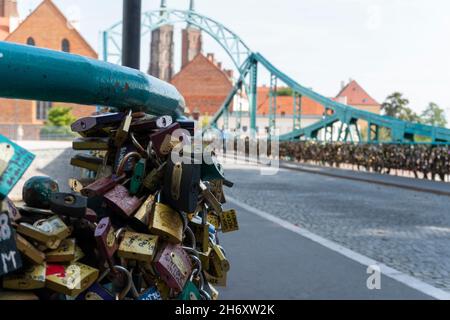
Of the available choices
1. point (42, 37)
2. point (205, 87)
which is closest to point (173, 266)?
point (42, 37)

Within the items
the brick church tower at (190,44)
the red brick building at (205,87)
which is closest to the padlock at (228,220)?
the red brick building at (205,87)

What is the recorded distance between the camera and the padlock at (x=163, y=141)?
1.65 metres

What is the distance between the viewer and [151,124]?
5.67ft

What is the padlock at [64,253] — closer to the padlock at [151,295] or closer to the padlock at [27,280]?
the padlock at [27,280]

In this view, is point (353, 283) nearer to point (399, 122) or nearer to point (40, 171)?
point (40, 171)

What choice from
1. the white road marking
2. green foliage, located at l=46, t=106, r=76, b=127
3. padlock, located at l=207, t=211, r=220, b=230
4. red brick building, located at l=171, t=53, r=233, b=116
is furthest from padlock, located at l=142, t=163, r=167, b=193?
red brick building, located at l=171, t=53, r=233, b=116

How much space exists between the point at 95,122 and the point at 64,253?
439mm

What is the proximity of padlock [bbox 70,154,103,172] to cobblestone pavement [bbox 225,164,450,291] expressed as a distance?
4085mm

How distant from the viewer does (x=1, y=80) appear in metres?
1.30

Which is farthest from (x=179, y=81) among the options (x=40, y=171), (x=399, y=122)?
(x=40, y=171)
